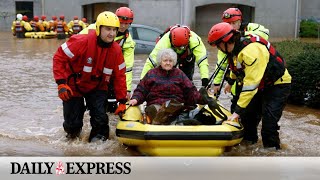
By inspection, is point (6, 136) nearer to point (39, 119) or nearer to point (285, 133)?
point (39, 119)

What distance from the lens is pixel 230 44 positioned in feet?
21.6

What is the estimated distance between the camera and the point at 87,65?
7.19 metres

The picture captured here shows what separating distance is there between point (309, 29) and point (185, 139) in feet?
98.1

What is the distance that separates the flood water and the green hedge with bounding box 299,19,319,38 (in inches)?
848

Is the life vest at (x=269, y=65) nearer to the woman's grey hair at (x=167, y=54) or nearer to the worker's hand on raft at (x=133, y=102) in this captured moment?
the woman's grey hair at (x=167, y=54)

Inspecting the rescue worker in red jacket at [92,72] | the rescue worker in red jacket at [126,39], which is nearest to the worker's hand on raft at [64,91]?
the rescue worker in red jacket at [92,72]

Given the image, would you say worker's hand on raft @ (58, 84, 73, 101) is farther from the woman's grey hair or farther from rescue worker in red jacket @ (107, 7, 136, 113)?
rescue worker in red jacket @ (107, 7, 136, 113)

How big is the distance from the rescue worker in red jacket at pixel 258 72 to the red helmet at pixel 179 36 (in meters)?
1.09

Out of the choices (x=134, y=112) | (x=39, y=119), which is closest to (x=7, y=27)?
(x=39, y=119)

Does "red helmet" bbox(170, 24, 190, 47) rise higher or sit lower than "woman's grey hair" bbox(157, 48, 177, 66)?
higher

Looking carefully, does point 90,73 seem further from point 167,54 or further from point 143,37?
point 143,37

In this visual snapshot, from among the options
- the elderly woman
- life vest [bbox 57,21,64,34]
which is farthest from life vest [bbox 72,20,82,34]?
the elderly woman

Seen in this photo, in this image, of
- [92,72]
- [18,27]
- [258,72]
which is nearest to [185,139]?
[258,72]

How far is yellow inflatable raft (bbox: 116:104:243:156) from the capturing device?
247 inches
